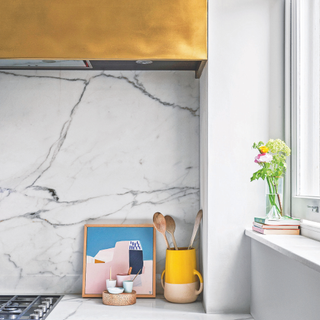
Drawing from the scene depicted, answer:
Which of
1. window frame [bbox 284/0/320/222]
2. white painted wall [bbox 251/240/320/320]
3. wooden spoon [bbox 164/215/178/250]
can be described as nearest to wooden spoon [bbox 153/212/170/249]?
wooden spoon [bbox 164/215/178/250]

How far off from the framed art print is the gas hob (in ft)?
0.51

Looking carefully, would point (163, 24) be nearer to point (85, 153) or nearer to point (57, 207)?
point (85, 153)

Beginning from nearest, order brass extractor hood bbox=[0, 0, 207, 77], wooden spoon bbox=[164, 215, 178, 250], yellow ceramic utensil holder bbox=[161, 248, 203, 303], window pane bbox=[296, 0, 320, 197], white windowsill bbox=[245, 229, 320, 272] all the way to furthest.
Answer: white windowsill bbox=[245, 229, 320, 272] < window pane bbox=[296, 0, 320, 197] < brass extractor hood bbox=[0, 0, 207, 77] < yellow ceramic utensil holder bbox=[161, 248, 203, 303] < wooden spoon bbox=[164, 215, 178, 250]

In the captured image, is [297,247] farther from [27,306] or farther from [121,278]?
[27,306]

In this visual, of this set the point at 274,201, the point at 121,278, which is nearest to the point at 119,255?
the point at 121,278

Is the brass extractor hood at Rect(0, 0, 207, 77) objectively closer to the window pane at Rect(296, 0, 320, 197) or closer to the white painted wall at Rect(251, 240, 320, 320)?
the window pane at Rect(296, 0, 320, 197)

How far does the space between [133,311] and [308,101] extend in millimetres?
927

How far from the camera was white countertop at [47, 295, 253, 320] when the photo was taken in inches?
45.4

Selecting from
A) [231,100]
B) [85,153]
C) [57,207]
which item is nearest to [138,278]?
[57,207]

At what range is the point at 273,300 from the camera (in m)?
0.99

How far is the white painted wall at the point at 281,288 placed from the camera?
0.77m

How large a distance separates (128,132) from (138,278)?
594mm

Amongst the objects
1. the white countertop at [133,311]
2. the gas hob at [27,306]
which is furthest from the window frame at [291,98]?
the gas hob at [27,306]

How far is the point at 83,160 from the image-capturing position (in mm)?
1445
